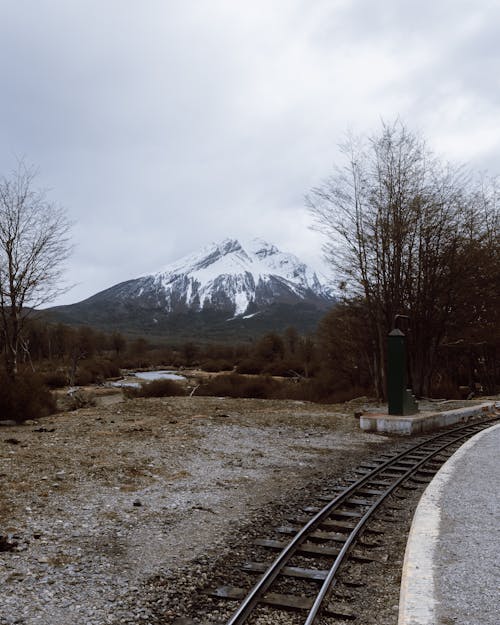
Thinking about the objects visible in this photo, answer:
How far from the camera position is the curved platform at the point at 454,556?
399 cm

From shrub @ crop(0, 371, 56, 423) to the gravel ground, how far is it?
0.98m

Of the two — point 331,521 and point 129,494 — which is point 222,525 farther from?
point 129,494

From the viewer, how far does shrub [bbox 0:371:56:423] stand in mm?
15016

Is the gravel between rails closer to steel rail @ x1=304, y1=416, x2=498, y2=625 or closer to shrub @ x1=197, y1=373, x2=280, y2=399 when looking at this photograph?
steel rail @ x1=304, y1=416, x2=498, y2=625

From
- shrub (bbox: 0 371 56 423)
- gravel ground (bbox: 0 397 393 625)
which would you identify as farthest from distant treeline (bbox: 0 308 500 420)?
gravel ground (bbox: 0 397 393 625)

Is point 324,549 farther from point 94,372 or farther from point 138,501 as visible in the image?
point 94,372

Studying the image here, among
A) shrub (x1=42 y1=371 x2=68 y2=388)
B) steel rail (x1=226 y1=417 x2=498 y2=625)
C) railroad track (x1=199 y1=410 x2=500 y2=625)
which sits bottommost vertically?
Result: railroad track (x1=199 y1=410 x2=500 y2=625)

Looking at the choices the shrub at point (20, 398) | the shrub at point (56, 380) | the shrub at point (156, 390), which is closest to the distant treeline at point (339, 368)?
the shrub at point (56, 380)

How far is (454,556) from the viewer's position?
5074mm

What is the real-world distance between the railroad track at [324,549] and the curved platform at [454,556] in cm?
48

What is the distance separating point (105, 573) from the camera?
16.1ft

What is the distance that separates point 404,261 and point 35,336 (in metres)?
60.5

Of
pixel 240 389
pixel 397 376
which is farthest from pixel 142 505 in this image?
pixel 240 389

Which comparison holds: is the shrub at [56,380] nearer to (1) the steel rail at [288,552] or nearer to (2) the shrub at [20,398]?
(2) the shrub at [20,398]
